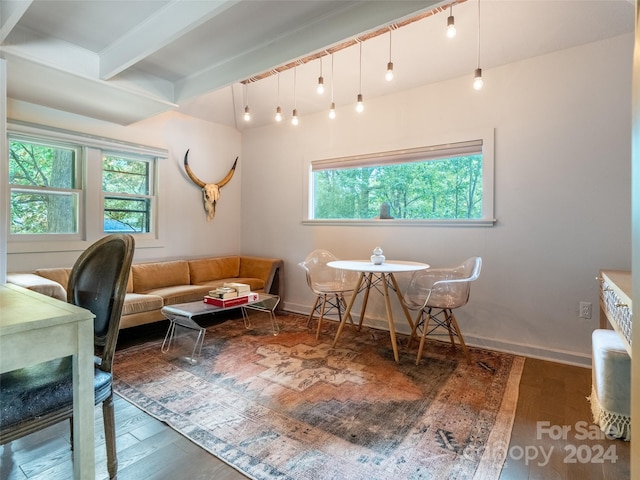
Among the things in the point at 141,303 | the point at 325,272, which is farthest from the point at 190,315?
the point at 325,272

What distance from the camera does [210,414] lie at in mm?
1923

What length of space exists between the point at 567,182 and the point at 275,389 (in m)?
A: 2.78

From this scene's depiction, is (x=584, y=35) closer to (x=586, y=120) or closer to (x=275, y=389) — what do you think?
(x=586, y=120)

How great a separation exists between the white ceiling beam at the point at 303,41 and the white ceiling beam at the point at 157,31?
2.28 ft

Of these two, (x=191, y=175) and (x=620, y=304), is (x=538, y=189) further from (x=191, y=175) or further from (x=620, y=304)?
(x=191, y=175)

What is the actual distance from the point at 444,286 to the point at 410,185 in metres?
1.18

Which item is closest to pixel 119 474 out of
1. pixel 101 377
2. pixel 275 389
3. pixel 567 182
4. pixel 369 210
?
pixel 101 377

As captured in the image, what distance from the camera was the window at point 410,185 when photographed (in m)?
3.14

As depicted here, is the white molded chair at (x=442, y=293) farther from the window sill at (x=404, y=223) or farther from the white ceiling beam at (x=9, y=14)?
the white ceiling beam at (x=9, y=14)

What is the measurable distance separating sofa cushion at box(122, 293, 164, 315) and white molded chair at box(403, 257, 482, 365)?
2.38m

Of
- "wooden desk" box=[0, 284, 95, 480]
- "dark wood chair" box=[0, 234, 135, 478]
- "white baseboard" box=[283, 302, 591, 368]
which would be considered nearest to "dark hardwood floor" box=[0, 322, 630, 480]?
"dark wood chair" box=[0, 234, 135, 478]

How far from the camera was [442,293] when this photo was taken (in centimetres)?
292

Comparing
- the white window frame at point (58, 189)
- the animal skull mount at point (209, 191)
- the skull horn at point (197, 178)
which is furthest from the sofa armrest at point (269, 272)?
the white window frame at point (58, 189)

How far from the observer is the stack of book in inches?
117
